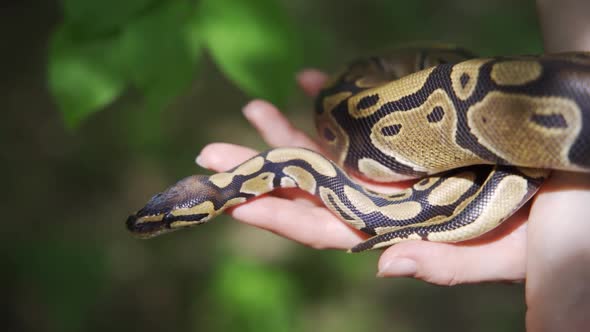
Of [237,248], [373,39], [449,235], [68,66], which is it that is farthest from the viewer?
[373,39]

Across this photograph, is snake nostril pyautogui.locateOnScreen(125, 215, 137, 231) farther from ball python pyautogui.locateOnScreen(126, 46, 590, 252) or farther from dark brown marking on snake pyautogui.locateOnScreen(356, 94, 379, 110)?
dark brown marking on snake pyautogui.locateOnScreen(356, 94, 379, 110)

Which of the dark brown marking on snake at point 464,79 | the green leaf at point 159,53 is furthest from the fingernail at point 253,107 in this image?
the dark brown marking on snake at point 464,79

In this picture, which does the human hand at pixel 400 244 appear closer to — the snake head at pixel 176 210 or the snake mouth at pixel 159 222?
the snake head at pixel 176 210

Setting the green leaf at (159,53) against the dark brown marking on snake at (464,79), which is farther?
the dark brown marking on snake at (464,79)

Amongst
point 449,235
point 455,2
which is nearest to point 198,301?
point 449,235

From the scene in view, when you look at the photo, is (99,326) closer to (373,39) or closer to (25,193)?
(25,193)

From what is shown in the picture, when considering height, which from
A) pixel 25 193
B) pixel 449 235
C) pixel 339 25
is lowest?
pixel 449 235
